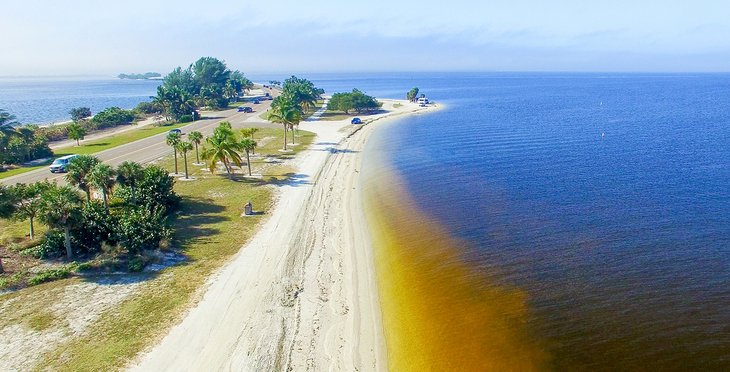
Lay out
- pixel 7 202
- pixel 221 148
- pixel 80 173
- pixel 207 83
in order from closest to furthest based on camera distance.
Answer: pixel 7 202 → pixel 80 173 → pixel 221 148 → pixel 207 83

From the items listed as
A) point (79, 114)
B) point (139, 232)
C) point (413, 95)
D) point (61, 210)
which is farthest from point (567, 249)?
point (413, 95)

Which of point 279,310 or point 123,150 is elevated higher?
point 123,150

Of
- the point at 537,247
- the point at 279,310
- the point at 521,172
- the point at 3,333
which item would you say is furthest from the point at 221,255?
the point at 521,172

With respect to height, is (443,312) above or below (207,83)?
below

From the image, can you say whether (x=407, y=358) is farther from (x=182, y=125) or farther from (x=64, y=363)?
(x=182, y=125)

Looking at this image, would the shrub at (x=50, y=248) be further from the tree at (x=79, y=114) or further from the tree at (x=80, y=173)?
the tree at (x=79, y=114)

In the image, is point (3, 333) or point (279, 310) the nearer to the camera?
point (3, 333)

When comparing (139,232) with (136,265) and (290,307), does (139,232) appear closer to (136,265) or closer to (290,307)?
(136,265)
